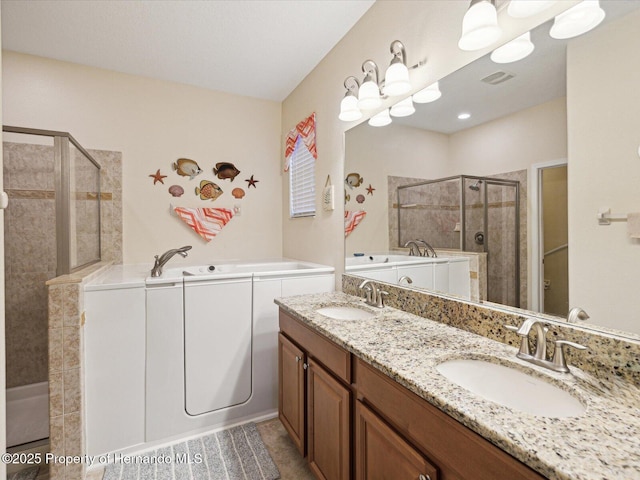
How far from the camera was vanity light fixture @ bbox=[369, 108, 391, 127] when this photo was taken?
1.74 m

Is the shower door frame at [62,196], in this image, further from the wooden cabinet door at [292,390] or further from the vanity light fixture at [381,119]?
the vanity light fixture at [381,119]

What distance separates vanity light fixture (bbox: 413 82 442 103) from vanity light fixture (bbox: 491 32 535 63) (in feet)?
0.91

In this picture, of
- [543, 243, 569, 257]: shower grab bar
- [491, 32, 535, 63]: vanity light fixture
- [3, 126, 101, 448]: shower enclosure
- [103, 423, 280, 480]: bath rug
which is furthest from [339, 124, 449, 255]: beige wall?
[3, 126, 101, 448]: shower enclosure

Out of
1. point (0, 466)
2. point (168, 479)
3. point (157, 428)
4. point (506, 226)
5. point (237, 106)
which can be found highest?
point (237, 106)

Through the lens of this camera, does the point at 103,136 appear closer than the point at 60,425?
No

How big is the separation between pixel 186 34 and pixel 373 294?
2.10m

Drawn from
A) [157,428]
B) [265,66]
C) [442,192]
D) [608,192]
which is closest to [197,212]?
[265,66]

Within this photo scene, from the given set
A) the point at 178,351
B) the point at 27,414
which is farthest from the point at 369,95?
the point at 27,414

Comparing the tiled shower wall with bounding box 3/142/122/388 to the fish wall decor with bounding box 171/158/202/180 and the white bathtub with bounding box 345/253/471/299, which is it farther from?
the white bathtub with bounding box 345/253/471/299

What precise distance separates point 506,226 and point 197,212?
2392 mm

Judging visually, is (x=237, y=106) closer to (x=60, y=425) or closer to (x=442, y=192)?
(x=442, y=192)

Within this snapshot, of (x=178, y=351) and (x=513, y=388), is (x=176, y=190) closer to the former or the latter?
(x=178, y=351)

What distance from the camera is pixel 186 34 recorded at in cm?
205

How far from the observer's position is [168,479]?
158 centimetres
